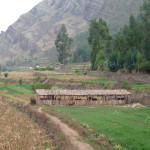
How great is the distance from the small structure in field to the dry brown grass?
14090 millimetres

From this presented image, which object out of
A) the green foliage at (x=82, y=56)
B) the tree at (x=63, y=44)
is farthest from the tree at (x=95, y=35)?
the green foliage at (x=82, y=56)

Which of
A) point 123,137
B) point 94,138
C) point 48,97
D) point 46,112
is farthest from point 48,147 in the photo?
point 48,97

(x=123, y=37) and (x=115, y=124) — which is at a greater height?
(x=123, y=37)

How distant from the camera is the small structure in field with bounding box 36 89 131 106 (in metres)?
55.9

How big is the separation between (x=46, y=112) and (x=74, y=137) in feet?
53.4

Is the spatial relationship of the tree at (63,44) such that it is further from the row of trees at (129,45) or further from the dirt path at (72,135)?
the dirt path at (72,135)

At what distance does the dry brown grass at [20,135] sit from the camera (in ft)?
79.2

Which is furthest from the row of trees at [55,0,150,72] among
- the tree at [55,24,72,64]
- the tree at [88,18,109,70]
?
the tree at [55,24,72,64]

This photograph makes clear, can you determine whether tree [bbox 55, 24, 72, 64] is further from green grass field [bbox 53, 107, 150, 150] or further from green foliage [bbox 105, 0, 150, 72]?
green grass field [bbox 53, 107, 150, 150]

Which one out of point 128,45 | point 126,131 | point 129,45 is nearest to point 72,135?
point 126,131

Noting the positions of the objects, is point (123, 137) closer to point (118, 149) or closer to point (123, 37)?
point (118, 149)

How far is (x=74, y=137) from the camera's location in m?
28.1

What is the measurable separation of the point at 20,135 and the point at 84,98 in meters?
28.5

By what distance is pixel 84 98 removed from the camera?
56.6 m
